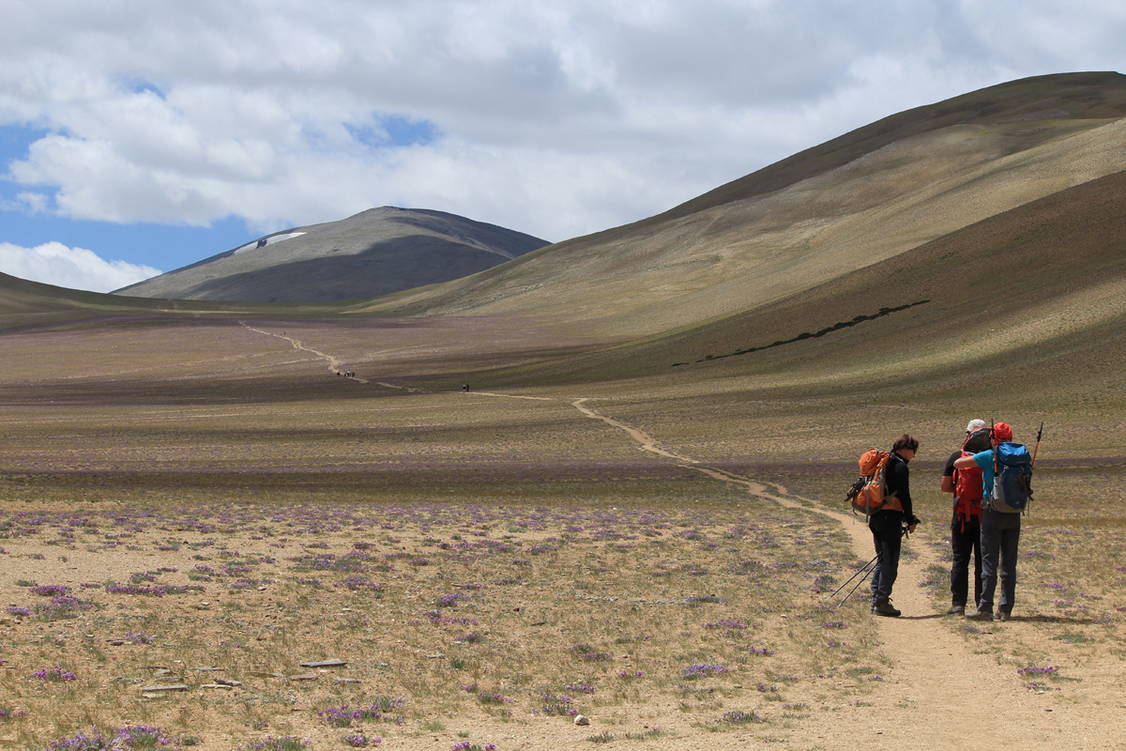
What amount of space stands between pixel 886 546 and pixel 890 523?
1.20ft

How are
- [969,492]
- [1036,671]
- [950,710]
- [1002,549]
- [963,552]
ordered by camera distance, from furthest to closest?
[963,552]
[969,492]
[1002,549]
[1036,671]
[950,710]

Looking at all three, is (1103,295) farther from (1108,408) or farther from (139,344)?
(139,344)

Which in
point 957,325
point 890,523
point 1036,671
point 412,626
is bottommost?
point 412,626

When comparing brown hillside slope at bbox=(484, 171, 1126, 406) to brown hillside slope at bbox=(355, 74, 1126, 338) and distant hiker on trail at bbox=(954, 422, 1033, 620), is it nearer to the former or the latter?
brown hillside slope at bbox=(355, 74, 1126, 338)

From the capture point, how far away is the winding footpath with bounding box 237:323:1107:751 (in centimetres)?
1084

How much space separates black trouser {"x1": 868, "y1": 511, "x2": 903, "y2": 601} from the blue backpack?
5.36ft

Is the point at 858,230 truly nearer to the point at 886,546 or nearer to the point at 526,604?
the point at 886,546

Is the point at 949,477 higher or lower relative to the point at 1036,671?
higher

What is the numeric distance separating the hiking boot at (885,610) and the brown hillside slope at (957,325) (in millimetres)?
45462

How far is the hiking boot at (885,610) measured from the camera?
17375 mm

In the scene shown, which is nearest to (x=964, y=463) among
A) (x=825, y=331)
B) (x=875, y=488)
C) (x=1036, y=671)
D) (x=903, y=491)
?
(x=903, y=491)

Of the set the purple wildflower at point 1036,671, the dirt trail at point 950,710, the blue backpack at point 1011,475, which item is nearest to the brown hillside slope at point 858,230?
the blue backpack at point 1011,475

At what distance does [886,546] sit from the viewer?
17.5 m

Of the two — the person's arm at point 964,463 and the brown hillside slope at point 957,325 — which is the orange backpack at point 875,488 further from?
the brown hillside slope at point 957,325
